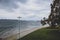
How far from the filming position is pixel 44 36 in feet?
72.4

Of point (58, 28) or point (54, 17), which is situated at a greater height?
point (54, 17)

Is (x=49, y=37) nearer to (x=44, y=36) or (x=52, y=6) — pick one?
(x=44, y=36)

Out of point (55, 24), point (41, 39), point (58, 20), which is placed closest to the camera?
point (41, 39)

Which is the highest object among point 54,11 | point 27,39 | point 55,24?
point 54,11

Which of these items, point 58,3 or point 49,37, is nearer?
point 49,37

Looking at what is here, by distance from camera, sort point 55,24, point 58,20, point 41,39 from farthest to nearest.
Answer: point 55,24, point 58,20, point 41,39

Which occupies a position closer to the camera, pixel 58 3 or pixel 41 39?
pixel 41 39

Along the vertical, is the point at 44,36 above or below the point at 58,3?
below

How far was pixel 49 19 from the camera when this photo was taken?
2466 centimetres

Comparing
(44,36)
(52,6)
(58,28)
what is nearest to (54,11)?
(52,6)

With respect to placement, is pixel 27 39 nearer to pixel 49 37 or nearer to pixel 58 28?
A: pixel 49 37

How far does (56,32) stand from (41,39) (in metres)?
3.19

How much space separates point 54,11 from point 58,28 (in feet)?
7.55

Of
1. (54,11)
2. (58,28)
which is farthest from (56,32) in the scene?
(54,11)
